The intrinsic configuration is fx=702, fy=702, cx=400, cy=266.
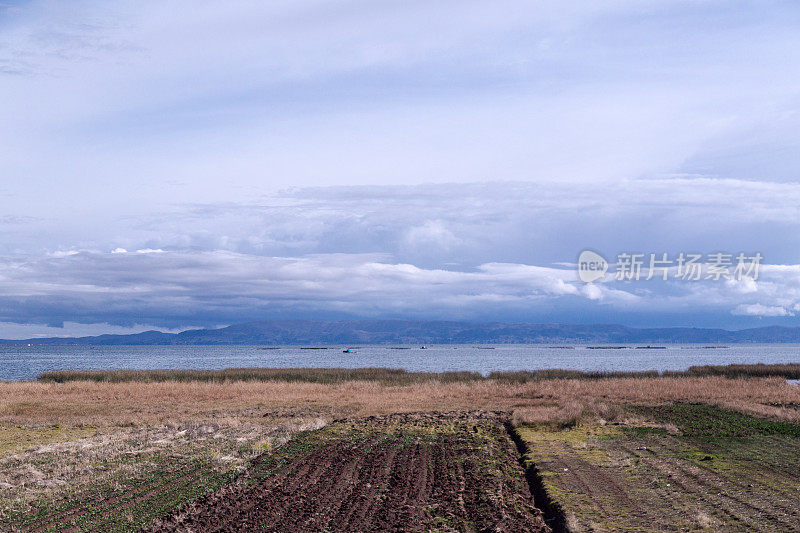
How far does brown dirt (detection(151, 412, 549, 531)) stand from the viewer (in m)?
13.5

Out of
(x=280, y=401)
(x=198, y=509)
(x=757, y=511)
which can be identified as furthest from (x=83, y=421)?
(x=757, y=511)

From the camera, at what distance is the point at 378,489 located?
54.6 ft

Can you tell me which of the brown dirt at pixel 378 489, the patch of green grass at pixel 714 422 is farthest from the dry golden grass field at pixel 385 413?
the brown dirt at pixel 378 489

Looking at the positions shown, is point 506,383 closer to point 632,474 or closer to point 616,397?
point 616,397

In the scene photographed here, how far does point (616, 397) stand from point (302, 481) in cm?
2909

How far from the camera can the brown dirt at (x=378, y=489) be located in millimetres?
13453

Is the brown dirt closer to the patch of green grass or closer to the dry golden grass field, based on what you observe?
the dry golden grass field

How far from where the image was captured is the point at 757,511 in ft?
44.2

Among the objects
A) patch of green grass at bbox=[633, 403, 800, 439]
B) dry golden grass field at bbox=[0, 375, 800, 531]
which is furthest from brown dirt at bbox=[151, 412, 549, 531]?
patch of green grass at bbox=[633, 403, 800, 439]

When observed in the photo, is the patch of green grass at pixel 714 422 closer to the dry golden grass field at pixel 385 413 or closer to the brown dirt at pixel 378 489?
the dry golden grass field at pixel 385 413

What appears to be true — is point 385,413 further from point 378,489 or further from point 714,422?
point 378,489

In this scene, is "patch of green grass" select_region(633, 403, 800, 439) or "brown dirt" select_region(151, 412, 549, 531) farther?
"patch of green grass" select_region(633, 403, 800, 439)

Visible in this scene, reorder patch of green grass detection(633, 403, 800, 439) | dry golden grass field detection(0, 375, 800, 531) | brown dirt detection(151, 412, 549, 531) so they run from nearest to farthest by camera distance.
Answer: brown dirt detection(151, 412, 549, 531) < dry golden grass field detection(0, 375, 800, 531) < patch of green grass detection(633, 403, 800, 439)

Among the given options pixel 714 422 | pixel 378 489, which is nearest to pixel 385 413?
pixel 714 422
